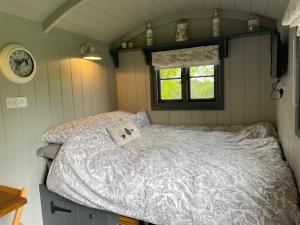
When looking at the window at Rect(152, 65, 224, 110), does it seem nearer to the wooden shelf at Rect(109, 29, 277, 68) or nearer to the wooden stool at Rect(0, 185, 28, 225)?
the wooden shelf at Rect(109, 29, 277, 68)

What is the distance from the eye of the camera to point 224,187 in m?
1.37

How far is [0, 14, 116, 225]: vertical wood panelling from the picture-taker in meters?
1.84

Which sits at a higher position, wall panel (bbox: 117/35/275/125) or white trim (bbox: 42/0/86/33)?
white trim (bbox: 42/0/86/33)

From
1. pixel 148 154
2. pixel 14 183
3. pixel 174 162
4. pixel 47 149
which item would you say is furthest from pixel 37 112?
pixel 174 162

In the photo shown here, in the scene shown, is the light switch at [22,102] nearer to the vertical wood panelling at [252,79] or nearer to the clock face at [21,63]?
the clock face at [21,63]

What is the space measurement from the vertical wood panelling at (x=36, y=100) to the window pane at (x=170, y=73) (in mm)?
1059

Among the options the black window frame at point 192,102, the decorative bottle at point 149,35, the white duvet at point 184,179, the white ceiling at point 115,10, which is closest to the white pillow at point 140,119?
the black window frame at point 192,102

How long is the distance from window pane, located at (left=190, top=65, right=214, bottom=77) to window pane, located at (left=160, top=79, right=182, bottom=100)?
22cm

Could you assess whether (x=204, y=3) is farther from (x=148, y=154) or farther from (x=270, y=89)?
(x=148, y=154)

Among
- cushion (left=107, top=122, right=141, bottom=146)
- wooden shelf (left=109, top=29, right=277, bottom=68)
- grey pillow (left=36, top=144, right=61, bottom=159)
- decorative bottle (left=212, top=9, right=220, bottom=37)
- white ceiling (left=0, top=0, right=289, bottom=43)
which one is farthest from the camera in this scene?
decorative bottle (left=212, top=9, right=220, bottom=37)

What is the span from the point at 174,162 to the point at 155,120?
5.00ft

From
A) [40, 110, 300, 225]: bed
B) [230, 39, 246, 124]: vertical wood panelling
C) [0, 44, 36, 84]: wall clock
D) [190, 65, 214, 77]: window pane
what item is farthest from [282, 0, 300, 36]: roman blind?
[0, 44, 36, 84]: wall clock

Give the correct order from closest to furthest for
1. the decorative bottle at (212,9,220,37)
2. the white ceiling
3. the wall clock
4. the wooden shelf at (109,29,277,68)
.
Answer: the wall clock → the white ceiling → the wooden shelf at (109,29,277,68) → the decorative bottle at (212,9,220,37)

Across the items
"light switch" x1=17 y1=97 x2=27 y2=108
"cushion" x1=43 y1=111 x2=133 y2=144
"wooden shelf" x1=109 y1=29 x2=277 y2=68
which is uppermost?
"wooden shelf" x1=109 y1=29 x2=277 y2=68
